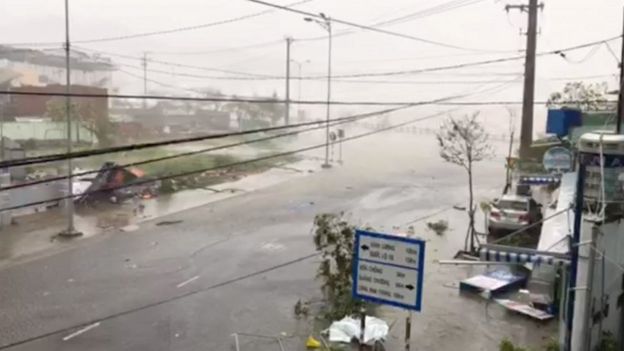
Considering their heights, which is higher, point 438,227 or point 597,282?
point 597,282

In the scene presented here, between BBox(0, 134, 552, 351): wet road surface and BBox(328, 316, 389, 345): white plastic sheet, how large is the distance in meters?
0.40

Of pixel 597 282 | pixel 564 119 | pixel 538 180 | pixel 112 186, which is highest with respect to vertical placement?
pixel 564 119

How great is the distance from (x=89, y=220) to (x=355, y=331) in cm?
1645

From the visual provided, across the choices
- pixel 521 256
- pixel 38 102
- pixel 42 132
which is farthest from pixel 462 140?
pixel 38 102

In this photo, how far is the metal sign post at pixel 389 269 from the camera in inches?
288

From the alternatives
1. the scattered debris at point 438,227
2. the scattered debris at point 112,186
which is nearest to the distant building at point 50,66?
the scattered debris at point 112,186

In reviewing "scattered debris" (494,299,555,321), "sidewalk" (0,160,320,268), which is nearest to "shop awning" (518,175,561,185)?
"scattered debris" (494,299,555,321)

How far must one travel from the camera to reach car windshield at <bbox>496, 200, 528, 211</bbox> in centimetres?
2169

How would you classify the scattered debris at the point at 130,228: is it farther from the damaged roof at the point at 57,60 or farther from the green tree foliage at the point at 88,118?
the damaged roof at the point at 57,60

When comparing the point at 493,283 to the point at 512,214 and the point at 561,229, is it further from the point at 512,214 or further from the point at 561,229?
the point at 512,214

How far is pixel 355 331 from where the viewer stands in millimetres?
12156

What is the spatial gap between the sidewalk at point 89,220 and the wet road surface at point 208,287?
78 cm

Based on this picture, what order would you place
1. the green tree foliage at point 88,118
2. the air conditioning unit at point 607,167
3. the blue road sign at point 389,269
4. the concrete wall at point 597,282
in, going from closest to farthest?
the blue road sign at point 389,269 < the concrete wall at point 597,282 < the air conditioning unit at point 607,167 < the green tree foliage at point 88,118

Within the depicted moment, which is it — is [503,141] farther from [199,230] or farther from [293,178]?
[199,230]
